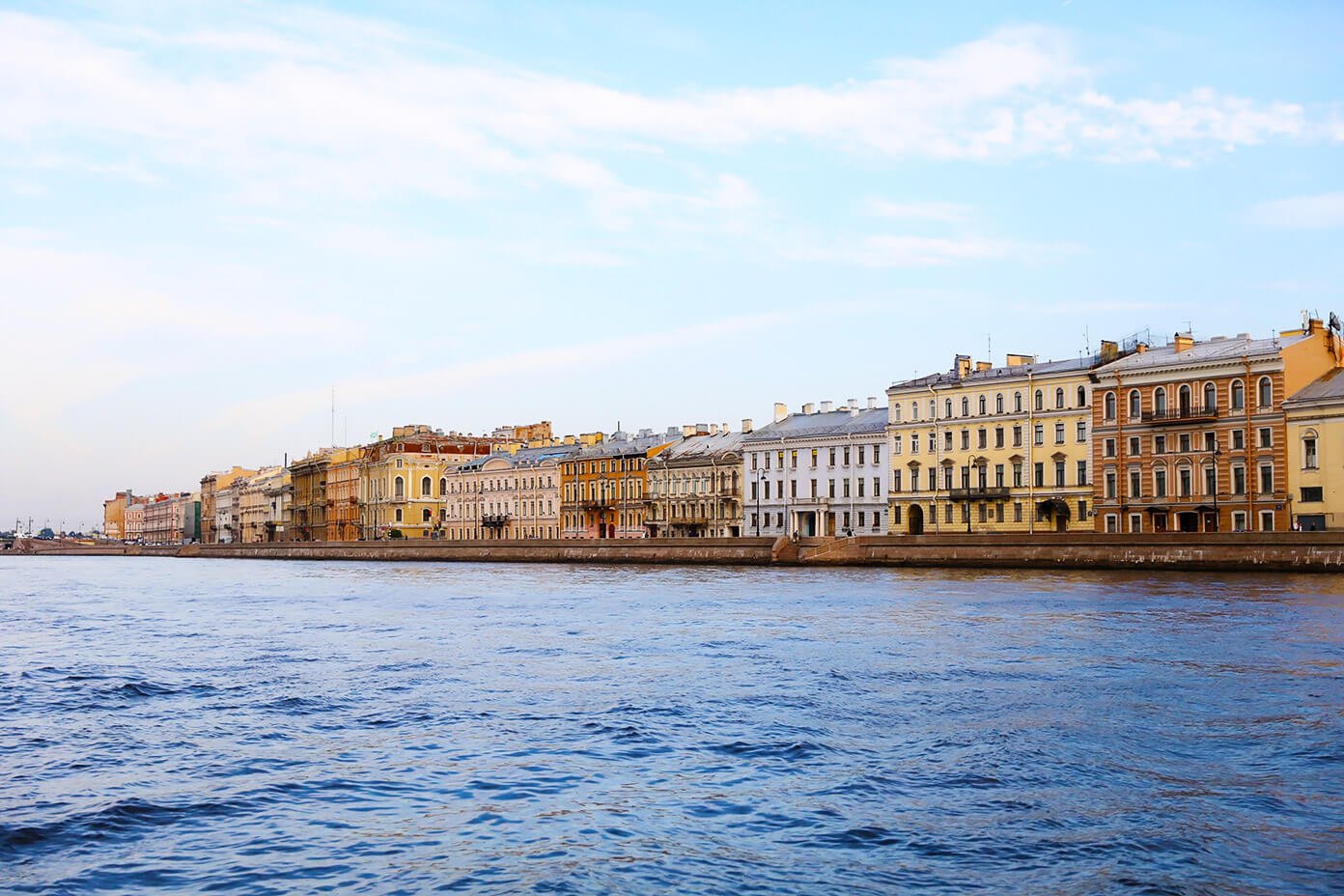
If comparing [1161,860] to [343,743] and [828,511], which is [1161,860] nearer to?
[343,743]

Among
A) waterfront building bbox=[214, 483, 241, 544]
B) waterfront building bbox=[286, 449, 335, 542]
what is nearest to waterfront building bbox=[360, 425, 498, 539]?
waterfront building bbox=[286, 449, 335, 542]

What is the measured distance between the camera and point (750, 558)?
6838 cm

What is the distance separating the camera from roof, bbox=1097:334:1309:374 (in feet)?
189

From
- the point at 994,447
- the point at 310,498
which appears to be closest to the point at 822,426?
the point at 994,447

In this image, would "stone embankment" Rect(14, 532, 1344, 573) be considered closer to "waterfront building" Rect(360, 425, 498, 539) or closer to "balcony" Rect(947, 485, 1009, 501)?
"balcony" Rect(947, 485, 1009, 501)

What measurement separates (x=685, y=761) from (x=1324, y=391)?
50.1 m

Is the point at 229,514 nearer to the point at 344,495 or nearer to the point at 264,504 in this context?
the point at 264,504

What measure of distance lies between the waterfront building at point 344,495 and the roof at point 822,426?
174 feet

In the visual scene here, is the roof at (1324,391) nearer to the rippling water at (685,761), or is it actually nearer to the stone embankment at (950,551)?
the stone embankment at (950,551)

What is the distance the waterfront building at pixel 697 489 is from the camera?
85.4m

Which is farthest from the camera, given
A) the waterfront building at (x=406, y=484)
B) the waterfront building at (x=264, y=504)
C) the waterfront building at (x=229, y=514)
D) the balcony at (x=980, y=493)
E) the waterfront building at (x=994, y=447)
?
the waterfront building at (x=229, y=514)

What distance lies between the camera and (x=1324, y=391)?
5569 centimetres

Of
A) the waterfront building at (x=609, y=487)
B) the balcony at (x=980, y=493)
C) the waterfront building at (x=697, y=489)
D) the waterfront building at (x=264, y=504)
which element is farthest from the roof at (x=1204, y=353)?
the waterfront building at (x=264, y=504)

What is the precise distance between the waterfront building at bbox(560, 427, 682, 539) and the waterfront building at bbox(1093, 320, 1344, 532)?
36240 millimetres
